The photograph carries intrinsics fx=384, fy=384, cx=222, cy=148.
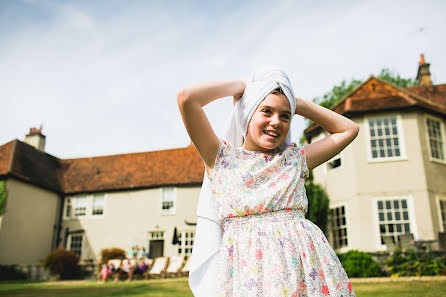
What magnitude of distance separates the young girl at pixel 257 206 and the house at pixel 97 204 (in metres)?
21.0

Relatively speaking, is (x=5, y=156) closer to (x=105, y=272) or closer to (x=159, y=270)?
(x=105, y=272)

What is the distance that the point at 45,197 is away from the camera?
24172mm

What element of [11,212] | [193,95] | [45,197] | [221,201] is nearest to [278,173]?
[221,201]

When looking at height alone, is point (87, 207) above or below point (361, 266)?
above

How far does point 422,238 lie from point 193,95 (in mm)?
14450

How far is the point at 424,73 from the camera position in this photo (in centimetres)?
2311

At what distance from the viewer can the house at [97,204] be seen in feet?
73.2

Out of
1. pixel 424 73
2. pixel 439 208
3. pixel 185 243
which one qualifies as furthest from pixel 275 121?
pixel 424 73

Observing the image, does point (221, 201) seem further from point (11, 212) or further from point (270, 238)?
point (11, 212)

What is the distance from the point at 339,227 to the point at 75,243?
17032 millimetres

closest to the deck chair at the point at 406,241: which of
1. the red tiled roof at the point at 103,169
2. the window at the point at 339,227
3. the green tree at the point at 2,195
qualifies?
the window at the point at 339,227

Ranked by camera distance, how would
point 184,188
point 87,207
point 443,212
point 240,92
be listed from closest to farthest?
point 240,92, point 443,212, point 184,188, point 87,207

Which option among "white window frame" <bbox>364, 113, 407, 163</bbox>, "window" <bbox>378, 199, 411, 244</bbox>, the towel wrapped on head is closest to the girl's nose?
the towel wrapped on head

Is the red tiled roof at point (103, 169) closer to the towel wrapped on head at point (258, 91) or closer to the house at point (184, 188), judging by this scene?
the house at point (184, 188)
